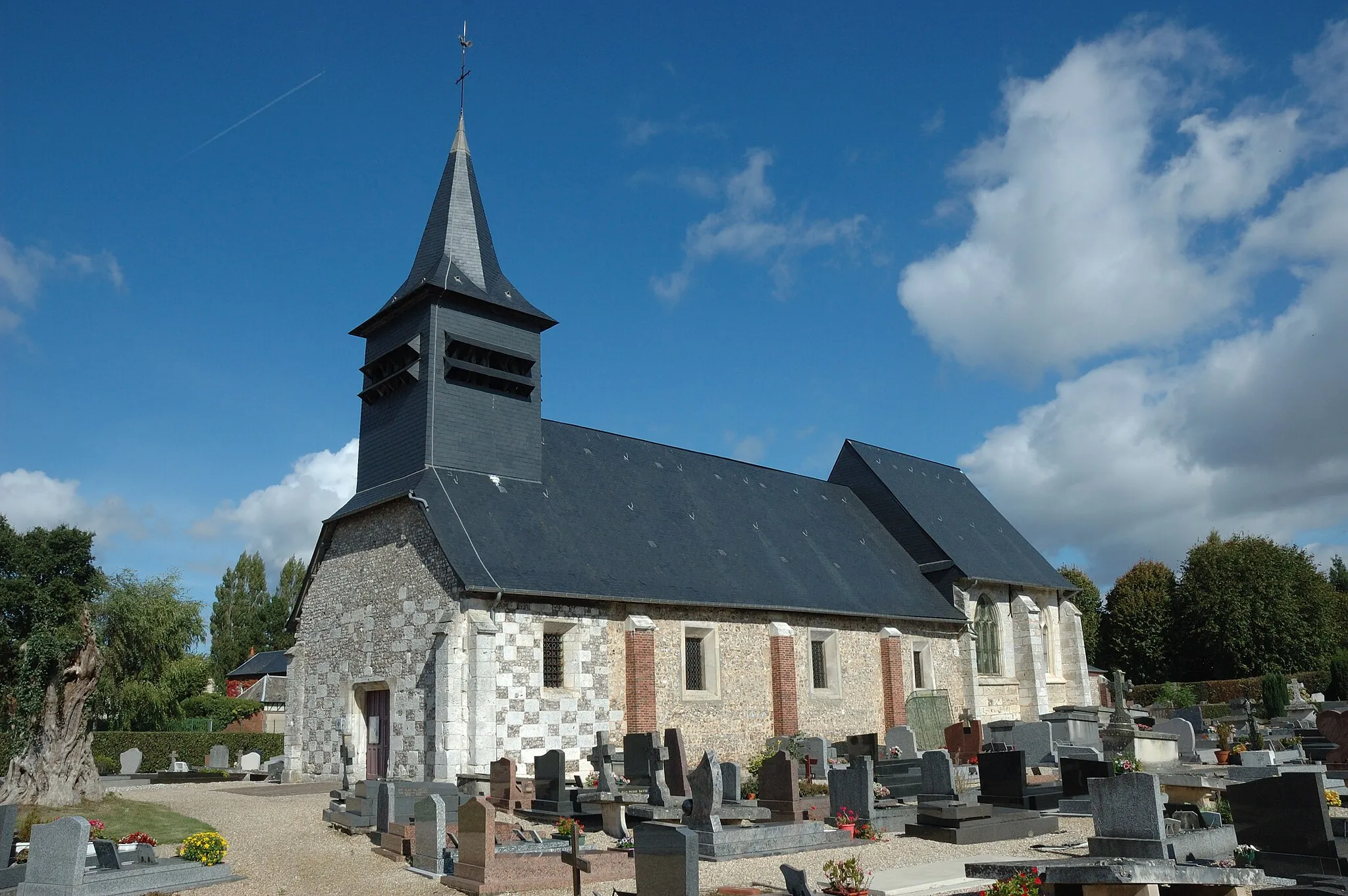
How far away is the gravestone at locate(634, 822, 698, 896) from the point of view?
7.84m

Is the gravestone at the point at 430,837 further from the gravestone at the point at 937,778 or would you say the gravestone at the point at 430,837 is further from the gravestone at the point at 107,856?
the gravestone at the point at 937,778

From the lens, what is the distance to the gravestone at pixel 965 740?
71.3 ft

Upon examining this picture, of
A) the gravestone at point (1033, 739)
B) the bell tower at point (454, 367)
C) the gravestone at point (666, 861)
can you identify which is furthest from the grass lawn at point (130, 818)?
the gravestone at point (1033, 739)

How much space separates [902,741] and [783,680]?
2780mm

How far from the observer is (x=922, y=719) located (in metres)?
24.7

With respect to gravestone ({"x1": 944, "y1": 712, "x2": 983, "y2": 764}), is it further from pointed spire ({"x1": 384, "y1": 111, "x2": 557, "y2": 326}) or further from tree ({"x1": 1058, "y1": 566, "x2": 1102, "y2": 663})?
tree ({"x1": 1058, "y1": 566, "x2": 1102, "y2": 663})

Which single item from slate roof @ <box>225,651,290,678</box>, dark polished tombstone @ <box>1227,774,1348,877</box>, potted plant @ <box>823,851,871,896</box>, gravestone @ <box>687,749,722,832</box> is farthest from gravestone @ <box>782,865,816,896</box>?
slate roof @ <box>225,651,290,678</box>

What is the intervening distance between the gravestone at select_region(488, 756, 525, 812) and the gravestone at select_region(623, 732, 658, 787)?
1868 millimetres

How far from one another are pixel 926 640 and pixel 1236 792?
60.0 feet

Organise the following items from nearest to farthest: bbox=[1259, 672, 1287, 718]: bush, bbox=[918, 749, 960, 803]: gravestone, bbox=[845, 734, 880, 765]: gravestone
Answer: bbox=[918, 749, 960, 803]: gravestone < bbox=[845, 734, 880, 765]: gravestone < bbox=[1259, 672, 1287, 718]: bush

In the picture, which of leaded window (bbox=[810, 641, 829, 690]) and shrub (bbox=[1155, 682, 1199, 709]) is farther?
shrub (bbox=[1155, 682, 1199, 709])

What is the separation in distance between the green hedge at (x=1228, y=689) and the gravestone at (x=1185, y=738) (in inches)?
742

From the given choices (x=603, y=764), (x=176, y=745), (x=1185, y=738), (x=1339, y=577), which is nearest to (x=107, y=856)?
(x=603, y=764)

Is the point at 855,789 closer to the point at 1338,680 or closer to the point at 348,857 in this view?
the point at 348,857
